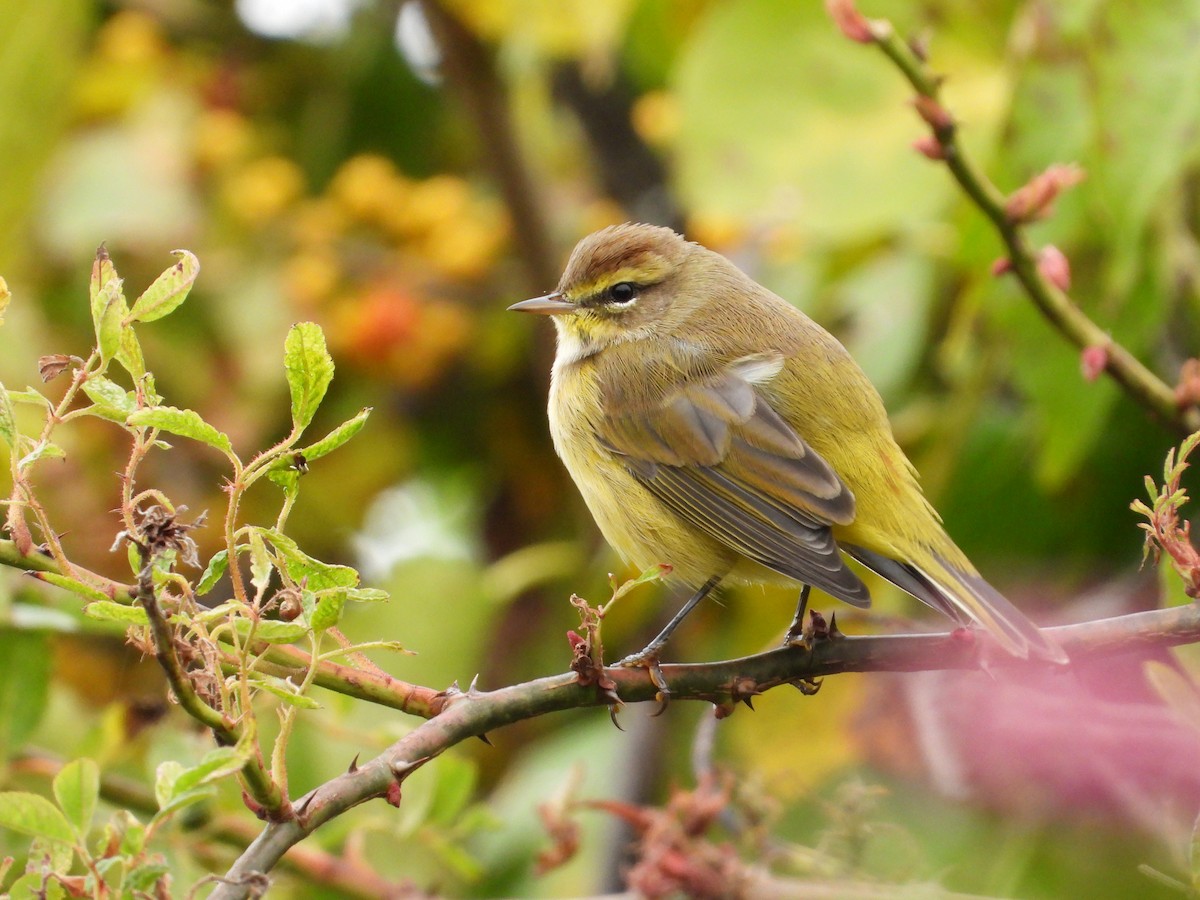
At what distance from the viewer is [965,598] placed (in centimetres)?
215

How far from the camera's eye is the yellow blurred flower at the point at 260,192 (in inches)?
146

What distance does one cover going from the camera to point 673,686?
59.9 inches

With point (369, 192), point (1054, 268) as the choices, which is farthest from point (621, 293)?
point (1054, 268)

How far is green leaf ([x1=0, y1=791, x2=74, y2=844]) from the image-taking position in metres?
1.14

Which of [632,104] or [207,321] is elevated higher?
[632,104]

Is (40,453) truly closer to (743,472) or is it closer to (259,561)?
(259,561)

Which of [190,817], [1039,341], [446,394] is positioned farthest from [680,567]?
[446,394]

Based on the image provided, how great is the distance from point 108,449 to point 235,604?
270 cm

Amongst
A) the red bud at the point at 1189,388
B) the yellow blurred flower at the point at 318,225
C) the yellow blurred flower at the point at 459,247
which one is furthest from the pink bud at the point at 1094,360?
the yellow blurred flower at the point at 318,225

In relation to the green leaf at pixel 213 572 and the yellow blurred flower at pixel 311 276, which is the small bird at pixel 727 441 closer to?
the yellow blurred flower at pixel 311 276

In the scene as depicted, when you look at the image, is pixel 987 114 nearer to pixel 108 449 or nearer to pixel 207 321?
pixel 207 321

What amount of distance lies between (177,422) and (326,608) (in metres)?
0.20

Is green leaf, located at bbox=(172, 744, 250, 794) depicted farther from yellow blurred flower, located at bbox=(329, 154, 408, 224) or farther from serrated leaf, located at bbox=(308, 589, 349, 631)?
yellow blurred flower, located at bbox=(329, 154, 408, 224)

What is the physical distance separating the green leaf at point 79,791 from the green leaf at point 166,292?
1.26 ft
